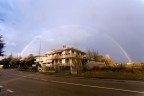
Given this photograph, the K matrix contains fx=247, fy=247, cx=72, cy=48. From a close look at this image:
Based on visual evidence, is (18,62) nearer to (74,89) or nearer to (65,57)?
(65,57)

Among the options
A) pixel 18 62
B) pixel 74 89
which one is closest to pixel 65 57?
pixel 18 62

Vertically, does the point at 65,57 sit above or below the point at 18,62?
below

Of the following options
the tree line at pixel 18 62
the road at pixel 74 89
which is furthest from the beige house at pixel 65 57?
the road at pixel 74 89

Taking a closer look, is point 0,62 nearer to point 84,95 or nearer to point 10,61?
point 10,61

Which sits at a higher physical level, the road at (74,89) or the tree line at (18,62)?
the tree line at (18,62)

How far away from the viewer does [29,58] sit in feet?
447

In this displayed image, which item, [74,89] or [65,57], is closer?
[74,89]

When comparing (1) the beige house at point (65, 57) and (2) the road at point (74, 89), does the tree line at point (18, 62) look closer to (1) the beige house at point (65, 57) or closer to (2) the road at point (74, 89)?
(1) the beige house at point (65, 57)

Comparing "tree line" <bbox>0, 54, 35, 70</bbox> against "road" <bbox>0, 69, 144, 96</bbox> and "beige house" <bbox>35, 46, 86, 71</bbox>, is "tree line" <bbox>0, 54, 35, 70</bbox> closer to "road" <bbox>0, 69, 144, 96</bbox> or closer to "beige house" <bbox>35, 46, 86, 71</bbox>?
"beige house" <bbox>35, 46, 86, 71</bbox>

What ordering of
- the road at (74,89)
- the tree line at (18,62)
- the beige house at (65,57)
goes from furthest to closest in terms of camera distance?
the tree line at (18,62) < the beige house at (65,57) < the road at (74,89)

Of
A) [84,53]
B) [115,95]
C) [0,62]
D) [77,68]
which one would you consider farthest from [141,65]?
[0,62]

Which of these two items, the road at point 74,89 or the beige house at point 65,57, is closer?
the road at point 74,89

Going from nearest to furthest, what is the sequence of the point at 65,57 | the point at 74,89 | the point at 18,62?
the point at 74,89, the point at 65,57, the point at 18,62

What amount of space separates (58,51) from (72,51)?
26.1ft
